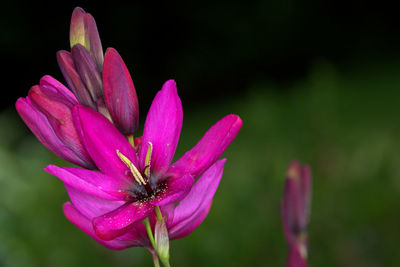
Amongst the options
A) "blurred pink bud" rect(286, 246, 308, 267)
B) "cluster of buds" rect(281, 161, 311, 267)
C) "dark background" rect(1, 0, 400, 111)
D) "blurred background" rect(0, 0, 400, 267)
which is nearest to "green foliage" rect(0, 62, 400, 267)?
"blurred background" rect(0, 0, 400, 267)

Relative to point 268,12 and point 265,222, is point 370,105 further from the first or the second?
point 265,222

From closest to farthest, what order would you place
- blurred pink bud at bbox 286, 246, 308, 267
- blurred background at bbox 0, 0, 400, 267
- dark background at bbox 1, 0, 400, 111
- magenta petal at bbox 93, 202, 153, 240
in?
1. magenta petal at bbox 93, 202, 153, 240
2. blurred pink bud at bbox 286, 246, 308, 267
3. blurred background at bbox 0, 0, 400, 267
4. dark background at bbox 1, 0, 400, 111

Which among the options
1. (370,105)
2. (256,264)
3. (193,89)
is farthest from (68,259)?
(193,89)

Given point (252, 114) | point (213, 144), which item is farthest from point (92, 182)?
point (252, 114)

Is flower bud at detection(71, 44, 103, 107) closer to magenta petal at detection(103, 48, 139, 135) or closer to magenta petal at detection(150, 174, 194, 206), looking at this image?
magenta petal at detection(103, 48, 139, 135)

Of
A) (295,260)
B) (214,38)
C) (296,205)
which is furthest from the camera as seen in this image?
(214,38)

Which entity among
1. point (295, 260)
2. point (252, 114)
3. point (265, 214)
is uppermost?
point (295, 260)

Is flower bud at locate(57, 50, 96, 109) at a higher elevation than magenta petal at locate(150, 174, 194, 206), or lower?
higher

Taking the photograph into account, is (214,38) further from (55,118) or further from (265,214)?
(55,118)
